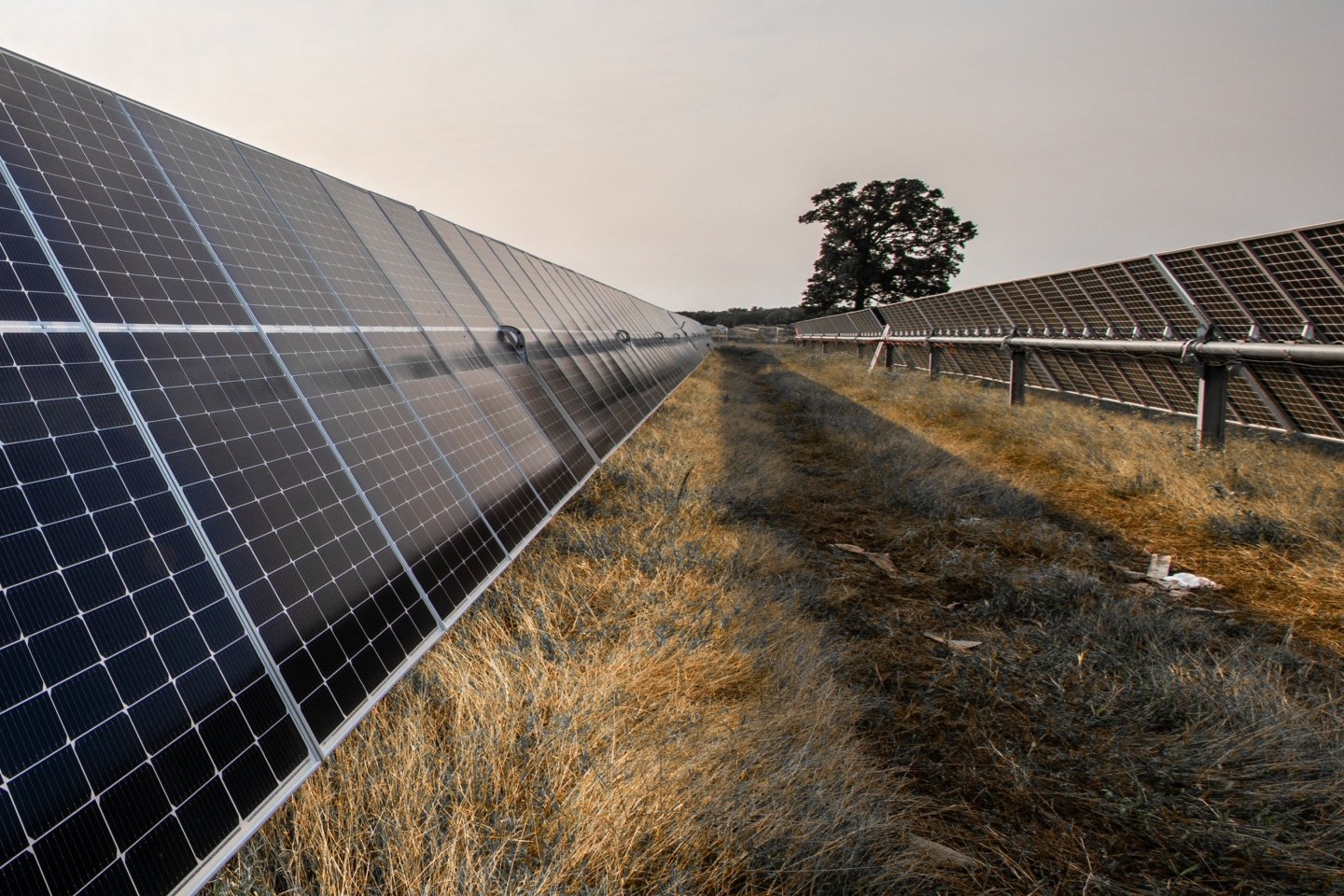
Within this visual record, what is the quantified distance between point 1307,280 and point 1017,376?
8.79 m

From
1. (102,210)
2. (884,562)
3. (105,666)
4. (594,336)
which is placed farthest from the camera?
(594,336)

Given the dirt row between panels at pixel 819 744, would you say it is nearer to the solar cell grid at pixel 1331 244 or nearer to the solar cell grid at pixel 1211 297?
the solar cell grid at pixel 1331 244

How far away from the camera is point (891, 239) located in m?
59.8

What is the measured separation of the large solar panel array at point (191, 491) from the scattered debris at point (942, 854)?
273 cm

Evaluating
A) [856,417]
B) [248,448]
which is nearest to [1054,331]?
[856,417]

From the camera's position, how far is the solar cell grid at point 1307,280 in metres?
8.67

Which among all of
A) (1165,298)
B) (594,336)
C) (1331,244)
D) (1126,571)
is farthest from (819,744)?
(594,336)

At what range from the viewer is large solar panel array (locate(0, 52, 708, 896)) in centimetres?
221

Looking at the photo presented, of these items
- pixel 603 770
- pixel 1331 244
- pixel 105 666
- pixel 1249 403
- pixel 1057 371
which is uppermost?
pixel 1331 244

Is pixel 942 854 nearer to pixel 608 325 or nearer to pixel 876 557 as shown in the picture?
pixel 876 557

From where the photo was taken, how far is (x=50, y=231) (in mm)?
3629

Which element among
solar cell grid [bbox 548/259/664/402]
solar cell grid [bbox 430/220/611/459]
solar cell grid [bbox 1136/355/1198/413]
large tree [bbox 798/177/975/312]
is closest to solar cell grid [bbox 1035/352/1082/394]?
solar cell grid [bbox 1136/355/1198/413]

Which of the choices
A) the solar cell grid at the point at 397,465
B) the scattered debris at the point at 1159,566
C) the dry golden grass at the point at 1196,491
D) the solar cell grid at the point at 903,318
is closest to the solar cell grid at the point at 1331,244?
the dry golden grass at the point at 1196,491

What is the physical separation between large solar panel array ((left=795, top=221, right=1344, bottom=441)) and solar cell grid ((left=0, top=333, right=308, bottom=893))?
11754mm
